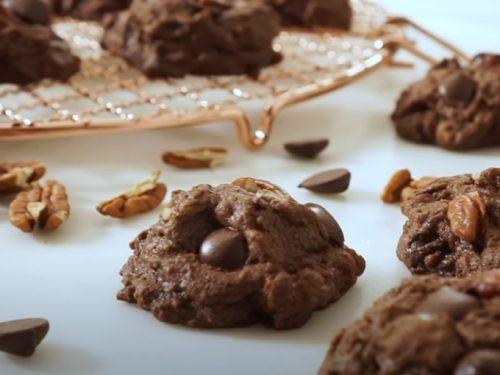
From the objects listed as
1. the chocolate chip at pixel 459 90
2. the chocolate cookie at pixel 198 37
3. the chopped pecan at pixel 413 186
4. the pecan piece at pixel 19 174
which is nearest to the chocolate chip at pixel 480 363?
the chopped pecan at pixel 413 186

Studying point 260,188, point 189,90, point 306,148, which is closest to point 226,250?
point 260,188

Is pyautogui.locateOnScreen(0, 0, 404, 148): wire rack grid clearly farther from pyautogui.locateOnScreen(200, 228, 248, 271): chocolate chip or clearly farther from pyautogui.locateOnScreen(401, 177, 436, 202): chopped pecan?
pyautogui.locateOnScreen(200, 228, 248, 271): chocolate chip

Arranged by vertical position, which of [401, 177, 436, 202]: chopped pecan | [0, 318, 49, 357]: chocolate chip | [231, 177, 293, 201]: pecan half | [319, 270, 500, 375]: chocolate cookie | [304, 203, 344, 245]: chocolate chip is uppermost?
[319, 270, 500, 375]: chocolate cookie

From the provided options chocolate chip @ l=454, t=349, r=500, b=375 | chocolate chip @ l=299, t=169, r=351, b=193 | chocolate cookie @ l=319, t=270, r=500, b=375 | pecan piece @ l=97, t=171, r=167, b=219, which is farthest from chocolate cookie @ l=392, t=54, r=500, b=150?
chocolate chip @ l=454, t=349, r=500, b=375

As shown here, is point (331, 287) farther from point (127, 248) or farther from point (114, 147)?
point (114, 147)

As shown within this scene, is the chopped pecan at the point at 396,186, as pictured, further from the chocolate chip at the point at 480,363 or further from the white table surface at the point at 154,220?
the chocolate chip at the point at 480,363

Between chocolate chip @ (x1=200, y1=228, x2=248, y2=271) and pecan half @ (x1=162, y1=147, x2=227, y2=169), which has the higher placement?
chocolate chip @ (x1=200, y1=228, x2=248, y2=271)
